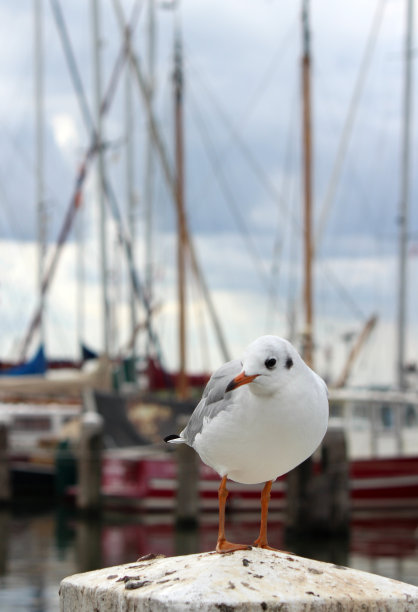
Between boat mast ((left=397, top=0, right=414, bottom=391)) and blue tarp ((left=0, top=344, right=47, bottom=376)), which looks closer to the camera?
boat mast ((left=397, top=0, right=414, bottom=391))

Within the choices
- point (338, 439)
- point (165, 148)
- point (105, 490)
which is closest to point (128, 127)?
point (165, 148)

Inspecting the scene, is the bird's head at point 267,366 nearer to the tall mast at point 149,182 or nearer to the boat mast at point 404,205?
→ the boat mast at point 404,205

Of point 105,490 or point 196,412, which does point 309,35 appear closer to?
point 105,490

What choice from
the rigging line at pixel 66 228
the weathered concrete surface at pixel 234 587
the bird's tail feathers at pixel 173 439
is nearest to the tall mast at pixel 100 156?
the rigging line at pixel 66 228

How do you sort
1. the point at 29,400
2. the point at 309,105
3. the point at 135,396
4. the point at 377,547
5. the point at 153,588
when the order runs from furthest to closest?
the point at 29,400 < the point at 309,105 < the point at 135,396 < the point at 377,547 < the point at 153,588

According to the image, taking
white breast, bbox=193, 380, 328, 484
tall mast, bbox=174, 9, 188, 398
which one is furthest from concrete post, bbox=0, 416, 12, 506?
white breast, bbox=193, 380, 328, 484

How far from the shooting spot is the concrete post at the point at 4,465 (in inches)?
981

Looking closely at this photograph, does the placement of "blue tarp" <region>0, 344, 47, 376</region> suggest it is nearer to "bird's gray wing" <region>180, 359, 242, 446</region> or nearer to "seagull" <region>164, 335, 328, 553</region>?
"bird's gray wing" <region>180, 359, 242, 446</region>

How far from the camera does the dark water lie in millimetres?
15953

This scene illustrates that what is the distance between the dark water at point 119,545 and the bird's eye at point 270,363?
10.8m

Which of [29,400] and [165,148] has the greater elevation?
[165,148]

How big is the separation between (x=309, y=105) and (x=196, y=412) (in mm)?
25071

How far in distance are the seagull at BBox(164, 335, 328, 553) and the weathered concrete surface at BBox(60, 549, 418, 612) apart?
0.29 m

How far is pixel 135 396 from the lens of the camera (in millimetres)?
27078
